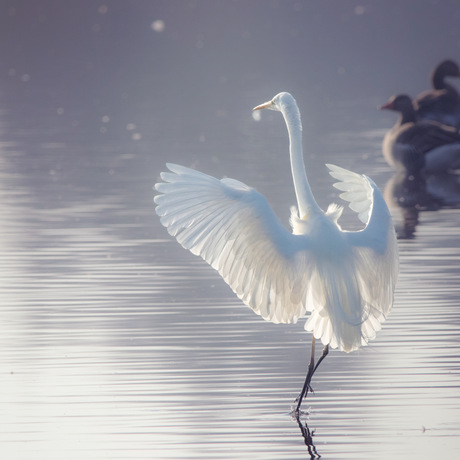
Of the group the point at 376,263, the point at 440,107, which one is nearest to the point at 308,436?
the point at 376,263

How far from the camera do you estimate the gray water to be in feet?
24.2

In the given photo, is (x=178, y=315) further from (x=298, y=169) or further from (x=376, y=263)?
(x=376, y=263)

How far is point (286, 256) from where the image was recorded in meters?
7.87

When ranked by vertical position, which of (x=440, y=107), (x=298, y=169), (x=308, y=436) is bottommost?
(x=440, y=107)

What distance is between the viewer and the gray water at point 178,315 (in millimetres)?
7363

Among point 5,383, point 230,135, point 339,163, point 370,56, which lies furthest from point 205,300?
point 370,56

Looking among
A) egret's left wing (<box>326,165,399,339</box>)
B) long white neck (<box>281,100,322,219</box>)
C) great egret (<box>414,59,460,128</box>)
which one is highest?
long white neck (<box>281,100,322,219</box>)

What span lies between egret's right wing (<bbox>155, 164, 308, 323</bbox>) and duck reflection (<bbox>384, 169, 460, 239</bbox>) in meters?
5.77

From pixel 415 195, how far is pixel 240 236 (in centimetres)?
951

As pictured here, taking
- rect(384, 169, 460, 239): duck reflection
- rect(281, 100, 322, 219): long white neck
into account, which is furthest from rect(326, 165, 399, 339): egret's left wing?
rect(384, 169, 460, 239): duck reflection

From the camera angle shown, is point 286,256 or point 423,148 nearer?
point 286,256

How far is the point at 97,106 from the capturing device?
31406 millimetres

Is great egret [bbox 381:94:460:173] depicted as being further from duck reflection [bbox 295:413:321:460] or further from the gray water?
duck reflection [bbox 295:413:321:460]

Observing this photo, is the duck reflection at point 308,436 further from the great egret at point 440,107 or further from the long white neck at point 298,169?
the great egret at point 440,107
